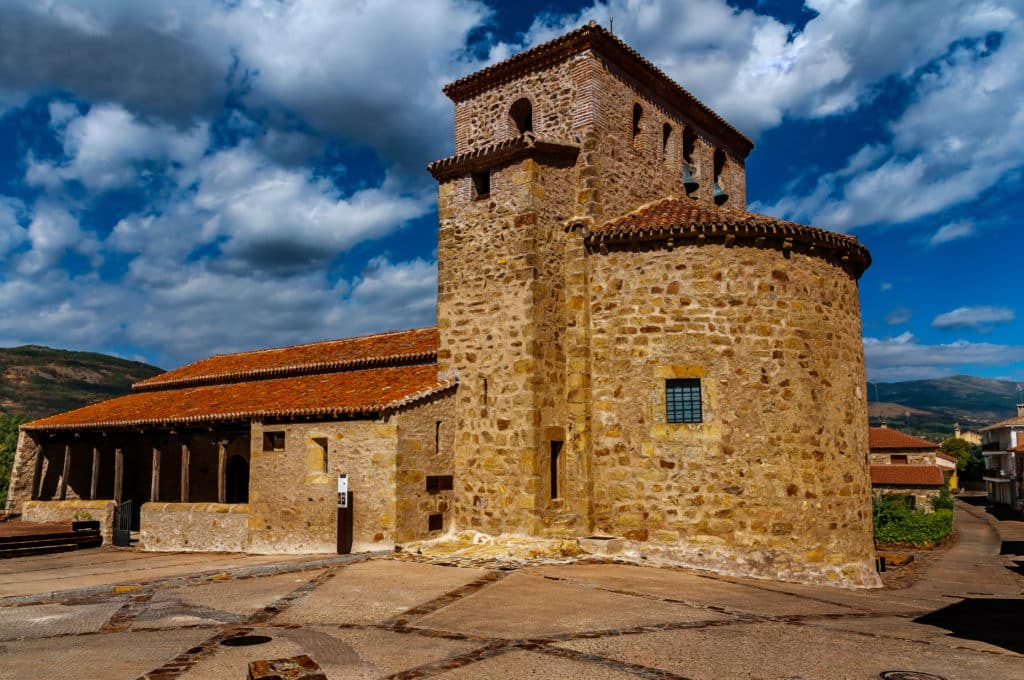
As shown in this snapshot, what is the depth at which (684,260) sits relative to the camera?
14.6 m

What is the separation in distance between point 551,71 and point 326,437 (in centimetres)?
995

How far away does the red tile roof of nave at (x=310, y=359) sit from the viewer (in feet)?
64.3

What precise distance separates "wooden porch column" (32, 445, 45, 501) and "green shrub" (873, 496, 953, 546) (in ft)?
110

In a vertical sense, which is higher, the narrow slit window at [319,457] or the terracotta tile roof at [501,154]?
the terracotta tile roof at [501,154]

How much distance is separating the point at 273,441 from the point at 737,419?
418 inches

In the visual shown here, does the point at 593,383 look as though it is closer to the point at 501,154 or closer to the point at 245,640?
the point at 501,154

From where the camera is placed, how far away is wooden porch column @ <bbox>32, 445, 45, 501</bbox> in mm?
24375

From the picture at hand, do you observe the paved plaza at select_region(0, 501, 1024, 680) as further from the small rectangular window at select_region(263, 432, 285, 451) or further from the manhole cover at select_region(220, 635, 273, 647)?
the small rectangular window at select_region(263, 432, 285, 451)

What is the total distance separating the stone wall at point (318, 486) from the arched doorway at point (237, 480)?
6314 millimetres

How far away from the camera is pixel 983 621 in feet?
34.9

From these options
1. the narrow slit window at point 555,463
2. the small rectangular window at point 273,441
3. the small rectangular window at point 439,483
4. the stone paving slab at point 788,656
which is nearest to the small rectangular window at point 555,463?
the narrow slit window at point 555,463

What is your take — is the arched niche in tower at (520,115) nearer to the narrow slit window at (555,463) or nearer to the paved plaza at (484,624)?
the narrow slit window at (555,463)

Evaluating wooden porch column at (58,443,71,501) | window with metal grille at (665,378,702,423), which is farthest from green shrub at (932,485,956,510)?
wooden porch column at (58,443,71,501)

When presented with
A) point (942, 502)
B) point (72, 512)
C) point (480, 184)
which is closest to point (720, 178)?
point (480, 184)
